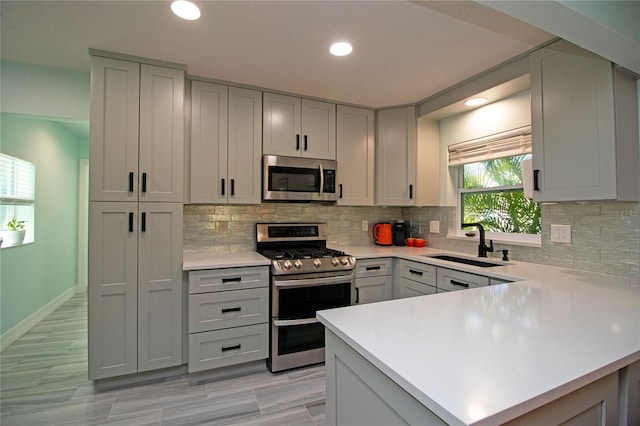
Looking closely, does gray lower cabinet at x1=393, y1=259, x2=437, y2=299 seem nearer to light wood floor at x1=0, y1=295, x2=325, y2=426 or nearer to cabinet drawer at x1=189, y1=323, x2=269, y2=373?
light wood floor at x1=0, y1=295, x2=325, y2=426

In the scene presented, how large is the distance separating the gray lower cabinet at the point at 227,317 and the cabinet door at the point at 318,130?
4.08 ft

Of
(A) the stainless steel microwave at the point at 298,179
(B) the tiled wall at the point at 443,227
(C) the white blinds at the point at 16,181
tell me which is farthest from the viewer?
(C) the white blinds at the point at 16,181

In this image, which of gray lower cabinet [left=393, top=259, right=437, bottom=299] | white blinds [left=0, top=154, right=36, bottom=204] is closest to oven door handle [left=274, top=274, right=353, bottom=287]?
gray lower cabinet [left=393, top=259, right=437, bottom=299]

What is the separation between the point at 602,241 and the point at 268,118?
8.59ft

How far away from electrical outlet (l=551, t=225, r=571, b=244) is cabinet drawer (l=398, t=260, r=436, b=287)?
85 cm

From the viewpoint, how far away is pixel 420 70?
7.66 feet

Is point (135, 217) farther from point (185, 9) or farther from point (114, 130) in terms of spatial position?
point (185, 9)

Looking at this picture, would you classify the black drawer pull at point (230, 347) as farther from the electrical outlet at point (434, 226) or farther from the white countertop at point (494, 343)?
the electrical outlet at point (434, 226)

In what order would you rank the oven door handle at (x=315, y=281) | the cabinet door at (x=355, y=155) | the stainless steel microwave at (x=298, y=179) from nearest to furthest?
the oven door handle at (x=315, y=281)
the stainless steel microwave at (x=298, y=179)
the cabinet door at (x=355, y=155)

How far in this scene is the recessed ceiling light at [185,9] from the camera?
1.60m

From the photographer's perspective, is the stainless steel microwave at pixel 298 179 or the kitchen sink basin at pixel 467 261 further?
the stainless steel microwave at pixel 298 179

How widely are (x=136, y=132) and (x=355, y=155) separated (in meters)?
1.95

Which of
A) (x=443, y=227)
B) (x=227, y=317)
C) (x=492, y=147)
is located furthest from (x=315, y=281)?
(x=492, y=147)

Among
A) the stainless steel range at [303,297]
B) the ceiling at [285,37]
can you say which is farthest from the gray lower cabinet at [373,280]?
the ceiling at [285,37]
